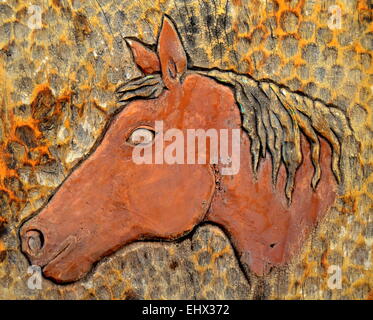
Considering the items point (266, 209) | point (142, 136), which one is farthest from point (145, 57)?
point (266, 209)

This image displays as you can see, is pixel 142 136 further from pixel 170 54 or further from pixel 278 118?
pixel 278 118

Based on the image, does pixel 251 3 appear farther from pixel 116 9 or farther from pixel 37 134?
pixel 37 134

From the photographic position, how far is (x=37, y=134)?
145 centimetres

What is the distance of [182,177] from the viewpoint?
140cm

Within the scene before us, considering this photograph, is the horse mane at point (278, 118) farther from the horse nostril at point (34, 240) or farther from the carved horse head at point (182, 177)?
the horse nostril at point (34, 240)

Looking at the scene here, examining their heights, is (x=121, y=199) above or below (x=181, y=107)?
below

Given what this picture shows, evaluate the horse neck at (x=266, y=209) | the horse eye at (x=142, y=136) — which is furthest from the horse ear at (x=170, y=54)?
the horse neck at (x=266, y=209)

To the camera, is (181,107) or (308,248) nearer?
(181,107)

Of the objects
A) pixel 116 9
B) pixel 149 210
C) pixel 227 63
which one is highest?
pixel 116 9

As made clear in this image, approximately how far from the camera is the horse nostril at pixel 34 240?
142cm

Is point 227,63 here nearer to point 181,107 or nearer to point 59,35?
point 181,107

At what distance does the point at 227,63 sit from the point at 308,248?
49 centimetres

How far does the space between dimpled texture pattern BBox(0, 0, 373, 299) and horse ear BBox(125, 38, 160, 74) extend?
23mm

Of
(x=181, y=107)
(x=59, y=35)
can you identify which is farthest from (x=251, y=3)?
(x=59, y=35)
